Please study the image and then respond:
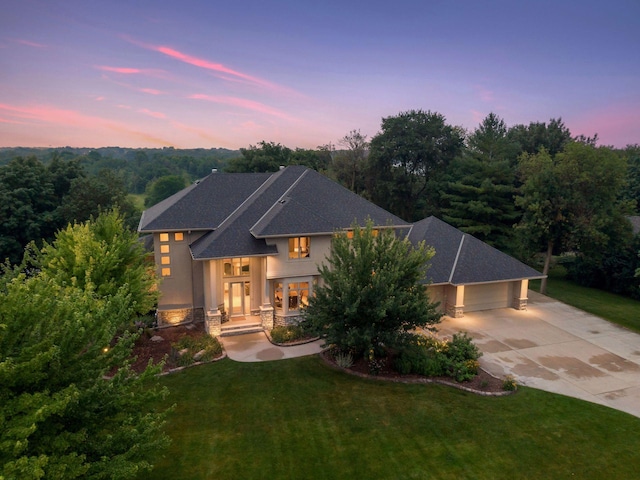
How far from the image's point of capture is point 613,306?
2541cm

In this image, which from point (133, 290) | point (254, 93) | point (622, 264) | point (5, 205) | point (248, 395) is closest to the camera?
point (248, 395)

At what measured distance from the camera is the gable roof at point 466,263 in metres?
21.7

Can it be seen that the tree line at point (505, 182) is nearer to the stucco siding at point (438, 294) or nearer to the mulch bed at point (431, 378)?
the stucco siding at point (438, 294)

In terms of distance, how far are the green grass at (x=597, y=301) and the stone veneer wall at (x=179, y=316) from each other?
23.4 m

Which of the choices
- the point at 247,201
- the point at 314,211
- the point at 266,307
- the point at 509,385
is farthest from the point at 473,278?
the point at 247,201

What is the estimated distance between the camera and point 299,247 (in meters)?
19.6

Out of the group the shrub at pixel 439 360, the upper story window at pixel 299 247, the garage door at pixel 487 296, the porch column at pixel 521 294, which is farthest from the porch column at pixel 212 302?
the porch column at pixel 521 294

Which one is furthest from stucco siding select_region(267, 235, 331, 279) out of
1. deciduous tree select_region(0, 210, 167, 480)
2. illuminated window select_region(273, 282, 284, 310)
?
deciduous tree select_region(0, 210, 167, 480)

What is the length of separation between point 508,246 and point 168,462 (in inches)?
1267

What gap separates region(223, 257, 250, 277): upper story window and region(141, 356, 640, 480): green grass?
602cm

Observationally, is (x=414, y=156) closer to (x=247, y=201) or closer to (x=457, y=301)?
(x=457, y=301)

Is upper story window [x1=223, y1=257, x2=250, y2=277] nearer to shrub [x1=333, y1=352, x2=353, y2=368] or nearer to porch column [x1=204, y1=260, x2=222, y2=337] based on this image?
porch column [x1=204, y1=260, x2=222, y2=337]

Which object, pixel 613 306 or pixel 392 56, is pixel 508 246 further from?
pixel 392 56

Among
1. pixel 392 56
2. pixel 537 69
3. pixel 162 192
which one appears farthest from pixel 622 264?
pixel 162 192
